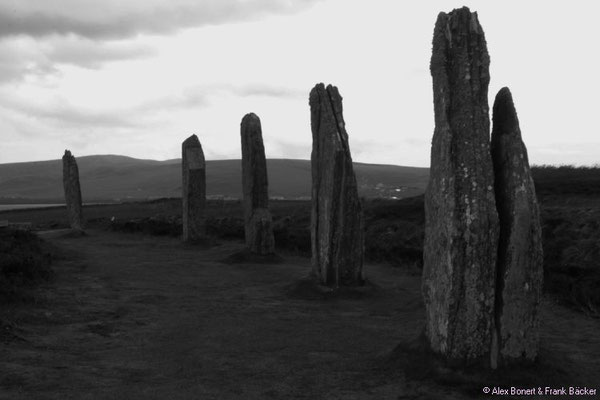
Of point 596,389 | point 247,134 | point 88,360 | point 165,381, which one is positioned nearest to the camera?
point 596,389

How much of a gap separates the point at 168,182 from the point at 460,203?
146878 millimetres

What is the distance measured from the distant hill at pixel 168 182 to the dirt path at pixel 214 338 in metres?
102

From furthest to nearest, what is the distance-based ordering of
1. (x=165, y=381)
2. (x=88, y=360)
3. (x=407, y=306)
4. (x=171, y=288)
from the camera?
(x=171, y=288)
(x=407, y=306)
(x=88, y=360)
(x=165, y=381)

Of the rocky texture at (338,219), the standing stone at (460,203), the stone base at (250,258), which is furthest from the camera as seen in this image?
the stone base at (250,258)

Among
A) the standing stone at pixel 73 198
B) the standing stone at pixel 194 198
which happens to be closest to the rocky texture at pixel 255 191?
the standing stone at pixel 194 198

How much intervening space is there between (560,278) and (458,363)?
7.51 m

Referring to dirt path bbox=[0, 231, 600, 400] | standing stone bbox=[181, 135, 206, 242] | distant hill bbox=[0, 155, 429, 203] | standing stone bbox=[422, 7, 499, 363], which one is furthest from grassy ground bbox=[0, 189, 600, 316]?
distant hill bbox=[0, 155, 429, 203]

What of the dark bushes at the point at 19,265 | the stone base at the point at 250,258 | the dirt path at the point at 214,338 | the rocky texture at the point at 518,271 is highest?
the rocky texture at the point at 518,271

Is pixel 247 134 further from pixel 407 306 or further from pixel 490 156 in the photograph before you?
pixel 490 156

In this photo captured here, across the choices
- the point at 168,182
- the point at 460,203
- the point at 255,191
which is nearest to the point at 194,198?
the point at 255,191

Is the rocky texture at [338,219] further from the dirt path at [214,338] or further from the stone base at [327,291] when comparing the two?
the dirt path at [214,338]

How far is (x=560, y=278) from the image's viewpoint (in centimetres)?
1622

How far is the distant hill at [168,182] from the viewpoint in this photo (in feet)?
433

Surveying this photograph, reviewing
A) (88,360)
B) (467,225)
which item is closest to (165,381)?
(88,360)
